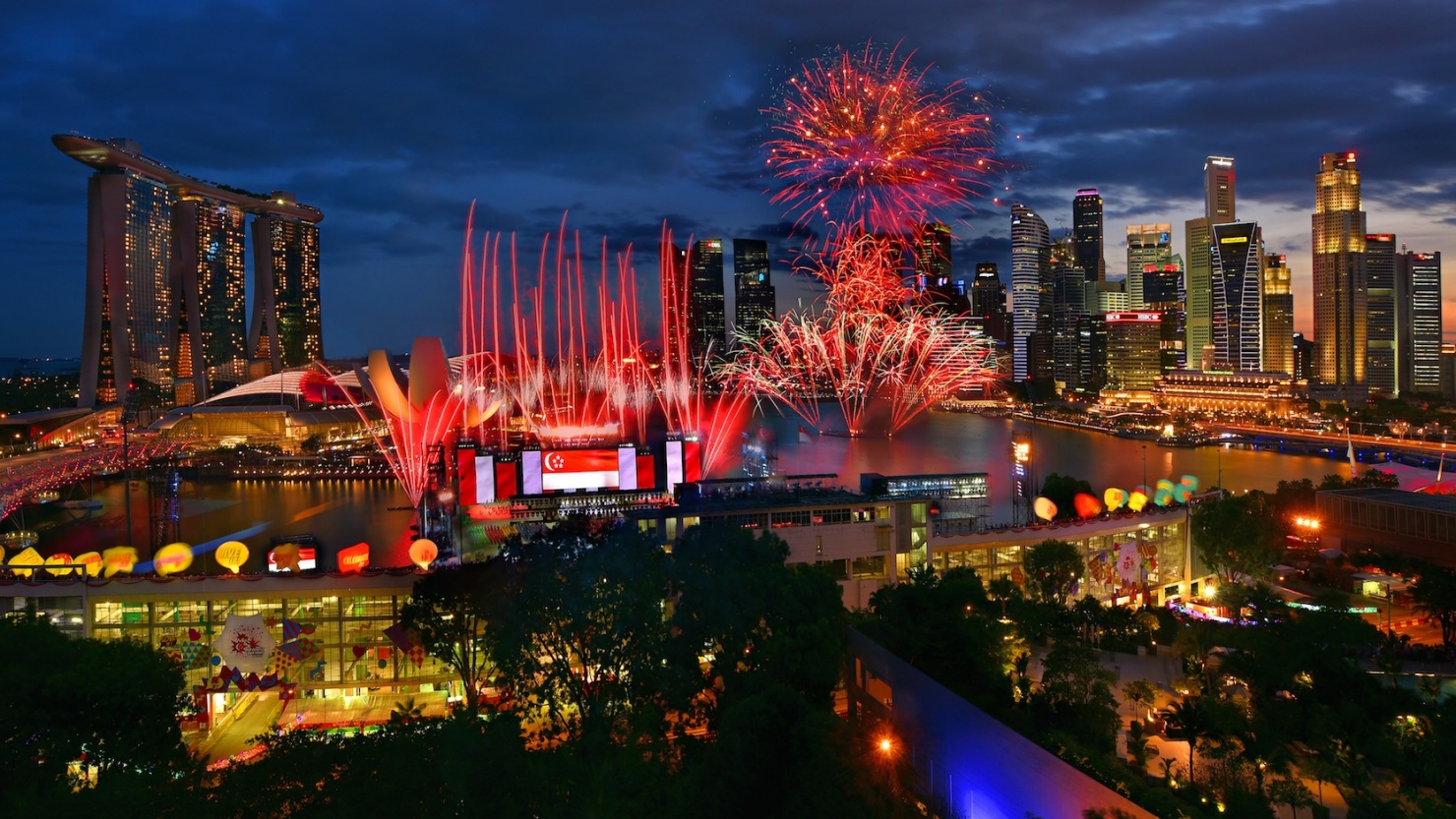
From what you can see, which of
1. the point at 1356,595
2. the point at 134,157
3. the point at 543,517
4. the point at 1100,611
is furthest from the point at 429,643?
the point at 134,157

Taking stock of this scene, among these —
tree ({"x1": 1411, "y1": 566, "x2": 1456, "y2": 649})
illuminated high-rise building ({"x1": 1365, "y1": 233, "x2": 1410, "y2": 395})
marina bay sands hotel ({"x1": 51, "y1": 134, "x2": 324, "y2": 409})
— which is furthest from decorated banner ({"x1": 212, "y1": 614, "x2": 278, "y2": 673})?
illuminated high-rise building ({"x1": 1365, "y1": 233, "x2": 1410, "y2": 395})

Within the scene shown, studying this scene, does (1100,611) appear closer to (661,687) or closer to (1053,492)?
(661,687)

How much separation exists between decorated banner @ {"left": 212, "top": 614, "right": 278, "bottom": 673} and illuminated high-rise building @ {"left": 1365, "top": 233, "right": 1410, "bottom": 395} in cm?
6744

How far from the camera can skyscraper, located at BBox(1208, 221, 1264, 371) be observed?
63031 mm

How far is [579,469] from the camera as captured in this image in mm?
16078

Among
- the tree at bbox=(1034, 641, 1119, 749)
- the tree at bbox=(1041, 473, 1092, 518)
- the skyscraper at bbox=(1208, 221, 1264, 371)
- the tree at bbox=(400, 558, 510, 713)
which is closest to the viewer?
the tree at bbox=(1034, 641, 1119, 749)

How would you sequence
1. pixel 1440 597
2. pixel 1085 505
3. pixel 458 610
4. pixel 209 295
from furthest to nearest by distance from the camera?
1. pixel 209 295
2. pixel 1085 505
3. pixel 1440 597
4. pixel 458 610

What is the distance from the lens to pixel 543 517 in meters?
15.1

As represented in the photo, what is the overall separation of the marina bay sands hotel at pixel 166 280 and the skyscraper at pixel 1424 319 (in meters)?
70.4

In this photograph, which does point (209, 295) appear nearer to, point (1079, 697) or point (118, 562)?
point (118, 562)

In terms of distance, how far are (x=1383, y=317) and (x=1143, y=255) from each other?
24.6 m

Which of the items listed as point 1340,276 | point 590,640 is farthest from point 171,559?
point 1340,276

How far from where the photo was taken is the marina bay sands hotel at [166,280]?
2945 centimetres

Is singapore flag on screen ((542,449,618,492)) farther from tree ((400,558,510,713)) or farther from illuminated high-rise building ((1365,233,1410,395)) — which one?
illuminated high-rise building ((1365,233,1410,395))
